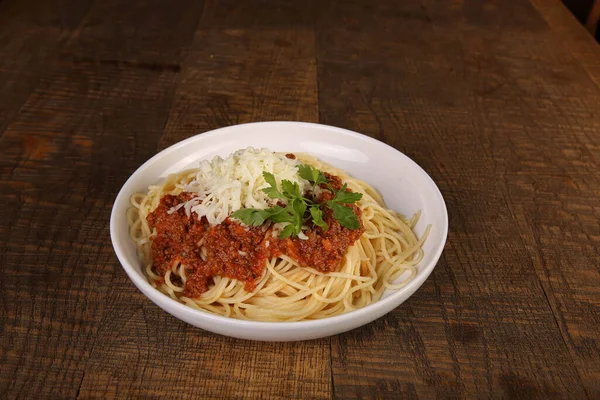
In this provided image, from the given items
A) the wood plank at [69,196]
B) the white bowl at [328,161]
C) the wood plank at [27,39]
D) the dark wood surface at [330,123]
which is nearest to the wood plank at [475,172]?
the dark wood surface at [330,123]

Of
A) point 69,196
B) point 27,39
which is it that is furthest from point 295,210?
point 27,39

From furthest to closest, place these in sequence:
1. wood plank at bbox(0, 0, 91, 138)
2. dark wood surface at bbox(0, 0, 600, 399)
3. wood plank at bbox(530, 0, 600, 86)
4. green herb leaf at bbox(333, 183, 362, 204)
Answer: wood plank at bbox(530, 0, 600, 86)
wood plank at bbox(0, 0, 91, 138)
green herb leaf at bbox(333, 183, 362, 204)
dark wood surface at bbox(0, 0, 600, 399)

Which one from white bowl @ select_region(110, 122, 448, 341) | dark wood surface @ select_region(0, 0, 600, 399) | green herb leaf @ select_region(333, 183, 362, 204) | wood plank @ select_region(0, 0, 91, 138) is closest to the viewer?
white bowl @ select_region(110, 122, 448, 341)

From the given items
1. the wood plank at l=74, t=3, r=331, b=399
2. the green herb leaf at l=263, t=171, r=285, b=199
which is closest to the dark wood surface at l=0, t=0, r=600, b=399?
the wood plank at l=74, t=3, r=331, b=399

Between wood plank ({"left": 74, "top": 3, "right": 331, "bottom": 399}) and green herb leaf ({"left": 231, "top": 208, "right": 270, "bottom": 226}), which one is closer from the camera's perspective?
wood plank ({"left": 74, "top": 3, "right": 331, "bottom": 399})

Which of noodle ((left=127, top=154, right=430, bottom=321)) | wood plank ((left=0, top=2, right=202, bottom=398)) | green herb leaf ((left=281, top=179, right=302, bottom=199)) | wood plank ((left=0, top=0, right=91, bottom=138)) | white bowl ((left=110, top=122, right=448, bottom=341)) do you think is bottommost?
wood plank ((left=0, top=0, right=91, bottom=138))

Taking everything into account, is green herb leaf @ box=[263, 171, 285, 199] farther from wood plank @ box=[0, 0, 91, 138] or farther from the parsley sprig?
wood plank @ box=[0, 0, 91, 138]
